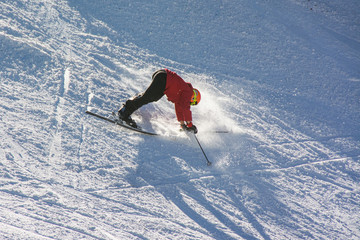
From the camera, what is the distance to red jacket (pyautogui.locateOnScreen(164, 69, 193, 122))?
4.20m

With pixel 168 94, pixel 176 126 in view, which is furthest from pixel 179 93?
pixel 176 126

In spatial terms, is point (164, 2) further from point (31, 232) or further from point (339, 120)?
point (31, 232)

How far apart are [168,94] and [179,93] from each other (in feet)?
0.54

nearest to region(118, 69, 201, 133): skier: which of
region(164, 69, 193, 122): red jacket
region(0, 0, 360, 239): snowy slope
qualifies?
region(164, 69, 193, 122): red jacket

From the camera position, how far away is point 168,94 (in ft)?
14.1

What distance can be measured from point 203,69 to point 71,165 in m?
3.22

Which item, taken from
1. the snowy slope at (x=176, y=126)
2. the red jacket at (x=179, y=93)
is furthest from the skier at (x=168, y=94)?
the snowy slope at (x=176, y=126)

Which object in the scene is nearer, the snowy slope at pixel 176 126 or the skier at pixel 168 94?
the snowy slope at pixel 176 126

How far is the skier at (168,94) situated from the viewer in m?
4.18

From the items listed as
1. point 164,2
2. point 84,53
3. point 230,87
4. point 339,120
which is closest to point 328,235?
point 339,120

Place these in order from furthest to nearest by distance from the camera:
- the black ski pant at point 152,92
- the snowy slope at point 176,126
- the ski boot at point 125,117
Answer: the ski boot at point 125,117, the black ski pant at point 152,92, the snowy slope at point 176,126

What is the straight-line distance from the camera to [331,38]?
7.37 meters

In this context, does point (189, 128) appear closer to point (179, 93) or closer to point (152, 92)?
point (179, 93)

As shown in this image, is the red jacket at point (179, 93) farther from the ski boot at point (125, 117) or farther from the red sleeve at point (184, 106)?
the ski boot at point (125, 117)
